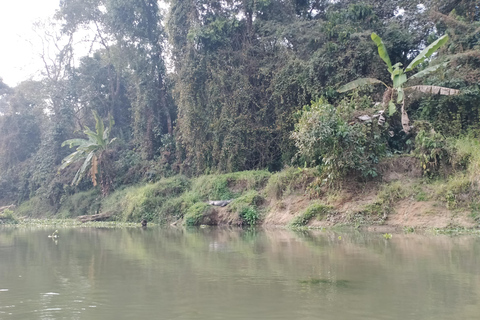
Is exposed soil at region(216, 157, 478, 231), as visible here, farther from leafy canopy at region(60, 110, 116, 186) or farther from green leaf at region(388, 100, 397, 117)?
leafy canopy at region(60, 110, 116, 186)

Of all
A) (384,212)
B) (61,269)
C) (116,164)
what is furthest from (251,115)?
(61,269)

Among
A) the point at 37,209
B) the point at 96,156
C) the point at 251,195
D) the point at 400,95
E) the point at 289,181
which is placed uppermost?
the point at 400,95

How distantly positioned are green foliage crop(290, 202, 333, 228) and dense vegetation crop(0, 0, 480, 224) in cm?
109

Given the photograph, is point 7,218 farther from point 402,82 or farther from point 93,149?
point 402,82

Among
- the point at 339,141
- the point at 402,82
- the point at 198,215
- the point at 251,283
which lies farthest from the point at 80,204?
the point at 251,283

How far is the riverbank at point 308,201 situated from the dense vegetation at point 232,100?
230mm

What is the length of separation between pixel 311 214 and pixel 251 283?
10.7 m

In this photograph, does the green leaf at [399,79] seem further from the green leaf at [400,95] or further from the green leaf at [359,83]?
the green leaf at [359,83]

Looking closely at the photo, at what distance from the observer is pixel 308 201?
1716cm

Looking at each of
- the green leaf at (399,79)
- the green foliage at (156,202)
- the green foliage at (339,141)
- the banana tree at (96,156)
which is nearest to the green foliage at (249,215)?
the green foliage at (339,141)

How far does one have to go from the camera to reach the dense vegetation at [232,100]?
16234mm

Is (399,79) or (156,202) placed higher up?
(399,79)

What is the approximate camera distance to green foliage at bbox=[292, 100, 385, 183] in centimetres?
1542

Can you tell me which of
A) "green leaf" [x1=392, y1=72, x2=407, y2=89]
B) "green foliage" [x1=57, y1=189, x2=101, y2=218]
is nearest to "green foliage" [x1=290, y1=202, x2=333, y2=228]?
"green leaf" [x1=392, y1=72, x2=407, y2=89]
